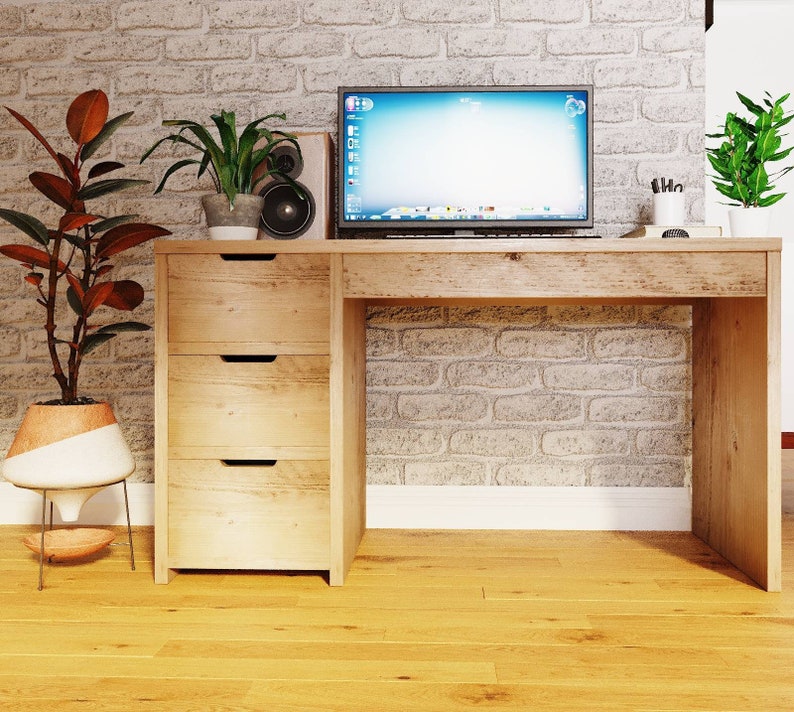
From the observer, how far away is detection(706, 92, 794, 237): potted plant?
1688mm

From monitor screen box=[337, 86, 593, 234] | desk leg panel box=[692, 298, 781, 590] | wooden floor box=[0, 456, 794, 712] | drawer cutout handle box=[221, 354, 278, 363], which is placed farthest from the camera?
monitor screen box=[337, 86, 593, 234]

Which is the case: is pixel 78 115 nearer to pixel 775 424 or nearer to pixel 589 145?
pixel 589 145

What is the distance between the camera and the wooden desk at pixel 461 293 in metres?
1.52

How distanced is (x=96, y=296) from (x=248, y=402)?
441 mm

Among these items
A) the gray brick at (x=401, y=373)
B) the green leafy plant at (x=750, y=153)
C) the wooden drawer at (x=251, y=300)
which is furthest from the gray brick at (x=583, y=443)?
the wooden drawer at (x=251, y=300)

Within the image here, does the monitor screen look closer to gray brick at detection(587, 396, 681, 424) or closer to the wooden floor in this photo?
gray brick at detection(587, 396, 681, 424)

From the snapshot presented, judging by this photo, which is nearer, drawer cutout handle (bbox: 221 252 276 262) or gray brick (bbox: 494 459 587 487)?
drawer cutout handle (bbox: 221 252 276 262)

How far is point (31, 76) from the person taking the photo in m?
2.10

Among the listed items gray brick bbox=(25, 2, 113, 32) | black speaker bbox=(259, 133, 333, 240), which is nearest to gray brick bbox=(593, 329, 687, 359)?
black speaker bbox=(259, 133, 333, 240)

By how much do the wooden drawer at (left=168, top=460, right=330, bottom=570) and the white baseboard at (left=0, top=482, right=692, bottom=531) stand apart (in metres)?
0.50

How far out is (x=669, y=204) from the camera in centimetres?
182

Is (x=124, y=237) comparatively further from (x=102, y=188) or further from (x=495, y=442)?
(x=495, y=442)

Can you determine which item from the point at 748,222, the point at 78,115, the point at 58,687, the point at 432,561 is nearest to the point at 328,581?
the point at 432,561

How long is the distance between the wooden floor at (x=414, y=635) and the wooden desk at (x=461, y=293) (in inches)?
5.0
